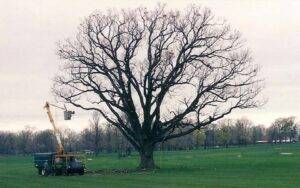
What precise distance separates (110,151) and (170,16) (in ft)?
415

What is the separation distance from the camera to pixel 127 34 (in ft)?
197

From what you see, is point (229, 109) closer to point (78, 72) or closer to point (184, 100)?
point (184, 100)

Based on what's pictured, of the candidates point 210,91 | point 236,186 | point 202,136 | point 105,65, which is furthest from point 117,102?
point 202,136

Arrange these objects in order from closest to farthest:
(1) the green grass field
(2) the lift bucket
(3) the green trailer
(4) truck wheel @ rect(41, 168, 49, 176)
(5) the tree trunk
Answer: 1. (1) the green grass field
2. (3) the green trailer
3. (4) truck wheel @ rect(41, 168, 49, 176)
4. (2) the lift bucket
5. (5) the tree trunk

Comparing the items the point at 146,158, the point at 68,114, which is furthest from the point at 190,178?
the point at 68,114

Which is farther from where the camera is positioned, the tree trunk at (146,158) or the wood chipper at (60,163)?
the tree trunk at (146,158)

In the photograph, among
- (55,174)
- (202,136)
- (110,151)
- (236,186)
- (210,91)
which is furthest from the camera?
(202,136)

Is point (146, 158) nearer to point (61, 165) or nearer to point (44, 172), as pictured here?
point (61, 165)

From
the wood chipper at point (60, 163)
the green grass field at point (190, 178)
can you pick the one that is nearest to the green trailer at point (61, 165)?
the wood chipper at point (60, 163)

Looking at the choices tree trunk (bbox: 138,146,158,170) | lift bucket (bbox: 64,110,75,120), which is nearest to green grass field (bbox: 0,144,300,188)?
tree trunk (bbox: 138,146,158,170)

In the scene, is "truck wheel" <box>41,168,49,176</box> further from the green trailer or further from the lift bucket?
the lift bucket

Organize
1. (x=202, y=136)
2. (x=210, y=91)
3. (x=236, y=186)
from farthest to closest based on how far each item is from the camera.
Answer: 1. (x=202, y=136)
2. (x=210, y=91)
3. (x=236, y=186)

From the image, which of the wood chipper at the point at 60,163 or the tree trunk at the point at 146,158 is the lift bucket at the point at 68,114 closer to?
the wood chipper at the point at 60,163

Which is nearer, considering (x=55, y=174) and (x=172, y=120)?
(x=55, y=174)
